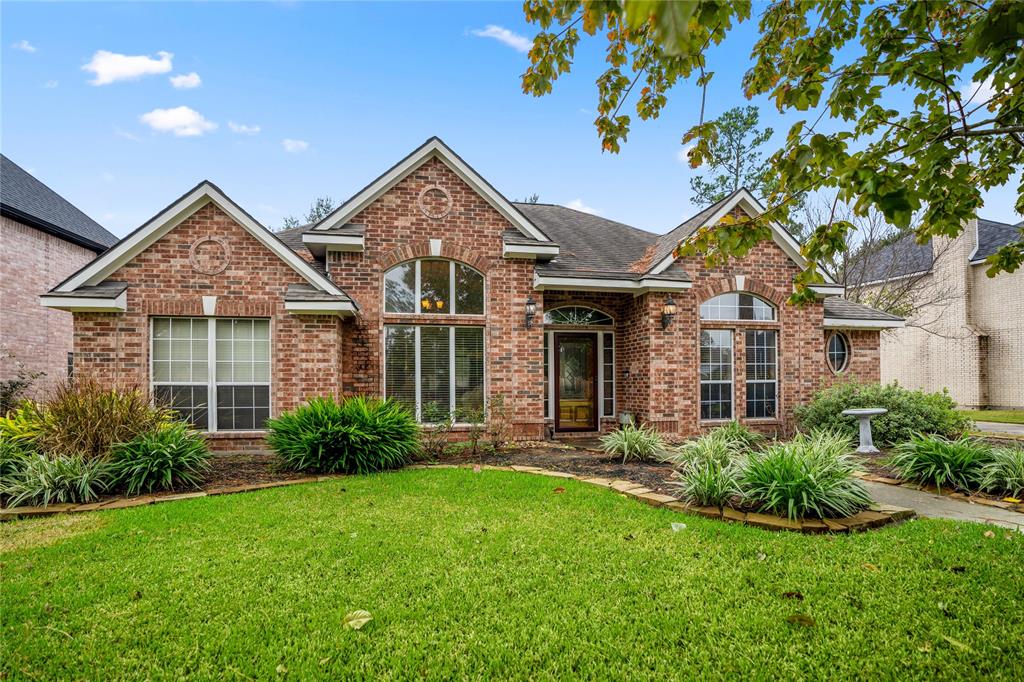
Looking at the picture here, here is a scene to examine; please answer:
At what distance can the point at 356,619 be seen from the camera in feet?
10.1

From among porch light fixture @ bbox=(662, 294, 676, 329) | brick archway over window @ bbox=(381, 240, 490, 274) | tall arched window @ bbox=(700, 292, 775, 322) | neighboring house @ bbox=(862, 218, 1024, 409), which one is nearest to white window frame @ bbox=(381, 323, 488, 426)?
brick archway over window @ bbox=(381, 240, 490, 274)

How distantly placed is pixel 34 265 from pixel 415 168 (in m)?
11.7

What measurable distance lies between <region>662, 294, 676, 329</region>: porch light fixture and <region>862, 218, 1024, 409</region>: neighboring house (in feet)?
54.6

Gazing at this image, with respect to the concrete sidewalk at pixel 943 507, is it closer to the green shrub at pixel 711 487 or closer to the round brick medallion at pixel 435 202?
the green shrub at pixel 711 487

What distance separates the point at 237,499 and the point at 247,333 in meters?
4.02

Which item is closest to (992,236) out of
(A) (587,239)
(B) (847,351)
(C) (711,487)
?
(B) (847,351)

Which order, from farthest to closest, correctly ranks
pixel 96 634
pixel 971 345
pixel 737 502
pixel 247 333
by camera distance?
pixel 971 345, pixel 247 333, pixel 737 502, pixel 96 634

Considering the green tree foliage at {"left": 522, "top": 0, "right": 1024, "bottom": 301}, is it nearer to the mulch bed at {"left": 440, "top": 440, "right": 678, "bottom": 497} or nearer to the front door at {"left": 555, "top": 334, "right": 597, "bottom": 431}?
the mulch bed at {"left": 440, "top": 440, "right": 678, "bottom": 497}

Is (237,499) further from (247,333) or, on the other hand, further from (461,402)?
(461,402)

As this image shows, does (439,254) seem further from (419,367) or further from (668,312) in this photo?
(668,312)

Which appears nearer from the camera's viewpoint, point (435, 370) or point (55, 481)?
point (55, 481)

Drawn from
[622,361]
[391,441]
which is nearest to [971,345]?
[622,361]

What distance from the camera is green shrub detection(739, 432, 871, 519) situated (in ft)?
16.3

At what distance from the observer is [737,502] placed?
535 centimetres
